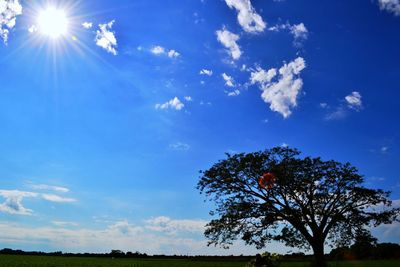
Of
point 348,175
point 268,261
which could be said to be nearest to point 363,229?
point 348,175

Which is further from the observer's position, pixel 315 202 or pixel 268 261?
pixel 315 202

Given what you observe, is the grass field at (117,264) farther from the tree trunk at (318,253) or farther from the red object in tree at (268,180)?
the red object in tree at (268,180)

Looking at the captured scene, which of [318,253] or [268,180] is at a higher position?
[268,180]

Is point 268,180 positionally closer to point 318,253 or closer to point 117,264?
point 318,253

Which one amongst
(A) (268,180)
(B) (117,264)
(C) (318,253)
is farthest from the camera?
(B) (117,264)

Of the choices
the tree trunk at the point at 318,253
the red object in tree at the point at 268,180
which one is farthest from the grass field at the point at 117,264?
the red object in tree at the point at 268,180

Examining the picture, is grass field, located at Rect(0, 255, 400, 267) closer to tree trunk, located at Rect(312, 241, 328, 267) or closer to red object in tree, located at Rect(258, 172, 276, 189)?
tree trunk, located at Rect(312, 241, 328, 267)

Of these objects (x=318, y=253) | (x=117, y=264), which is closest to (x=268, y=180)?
(x=318, y=253)

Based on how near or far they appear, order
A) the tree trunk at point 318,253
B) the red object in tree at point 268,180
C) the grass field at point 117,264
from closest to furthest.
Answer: the grass field at point 117,264 → the tree trunk at point 318,253 → the red object in tree at point 268,180

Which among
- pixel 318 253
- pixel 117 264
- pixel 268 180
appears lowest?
pixel 117 264

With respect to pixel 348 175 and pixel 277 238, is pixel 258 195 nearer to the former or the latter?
pixel 277 238

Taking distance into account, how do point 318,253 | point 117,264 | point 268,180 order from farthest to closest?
point 117,264, point 268,180, point 318,253

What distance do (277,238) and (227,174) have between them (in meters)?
7.74

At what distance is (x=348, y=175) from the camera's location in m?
37.3
